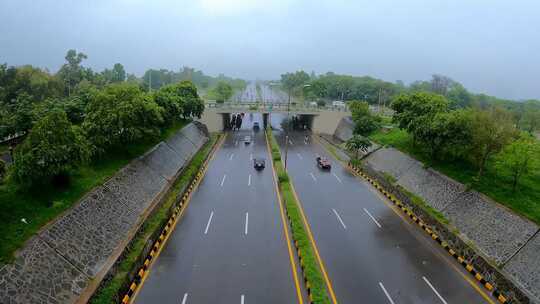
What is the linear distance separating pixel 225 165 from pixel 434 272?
1125 inches

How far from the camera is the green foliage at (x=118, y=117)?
98.3ft

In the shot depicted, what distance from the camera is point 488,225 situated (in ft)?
77.2

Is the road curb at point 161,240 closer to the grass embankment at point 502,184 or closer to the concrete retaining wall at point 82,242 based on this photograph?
the concrete retaining wall at point 82,242

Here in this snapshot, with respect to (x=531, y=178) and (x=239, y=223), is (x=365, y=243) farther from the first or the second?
(x=531, y=178)

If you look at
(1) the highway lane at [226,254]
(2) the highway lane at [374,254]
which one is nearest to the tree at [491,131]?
(2) the highway lane at [374,254]

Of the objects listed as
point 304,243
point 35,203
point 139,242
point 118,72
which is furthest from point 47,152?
point 118,72

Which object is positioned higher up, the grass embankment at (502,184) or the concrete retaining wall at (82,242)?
the grass embankment at (502,184)

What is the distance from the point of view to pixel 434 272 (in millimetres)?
20438

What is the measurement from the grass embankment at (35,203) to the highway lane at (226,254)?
6548 millimetres

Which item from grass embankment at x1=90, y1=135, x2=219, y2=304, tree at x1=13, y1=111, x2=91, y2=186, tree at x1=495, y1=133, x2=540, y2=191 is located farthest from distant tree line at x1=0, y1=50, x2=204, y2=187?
tree at x1=495, y1=133, x2=540, y2=191

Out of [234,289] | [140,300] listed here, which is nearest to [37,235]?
[140,300]

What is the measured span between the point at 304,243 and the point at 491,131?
58.0 ft

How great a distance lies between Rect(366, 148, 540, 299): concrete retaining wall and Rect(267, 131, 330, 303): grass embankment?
10.9 m

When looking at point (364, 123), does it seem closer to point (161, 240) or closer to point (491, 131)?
point (491, 131)
